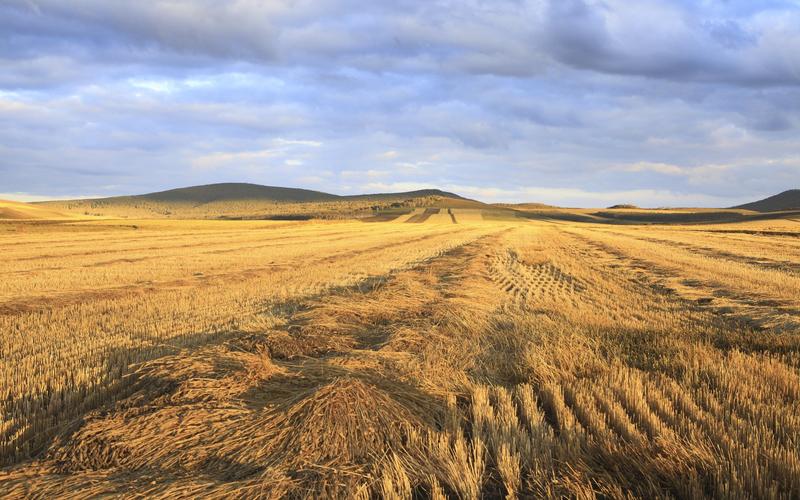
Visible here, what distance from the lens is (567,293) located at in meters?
13.6

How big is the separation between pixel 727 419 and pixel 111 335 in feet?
30.2

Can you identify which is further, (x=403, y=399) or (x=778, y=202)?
(x=778, y=202)

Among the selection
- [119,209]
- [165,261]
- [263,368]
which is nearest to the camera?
[263,368]

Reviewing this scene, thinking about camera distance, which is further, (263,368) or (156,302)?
(156,302)

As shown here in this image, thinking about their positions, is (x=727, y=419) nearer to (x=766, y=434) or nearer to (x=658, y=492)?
(x=766, y=434)

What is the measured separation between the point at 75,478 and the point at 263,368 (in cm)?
238

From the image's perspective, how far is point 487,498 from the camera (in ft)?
11.7

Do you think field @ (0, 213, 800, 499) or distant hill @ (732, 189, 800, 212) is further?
distant hill @ (732, 189, 800, 212)

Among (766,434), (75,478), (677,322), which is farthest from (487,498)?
(677,322)

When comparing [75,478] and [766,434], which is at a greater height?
[766,434]

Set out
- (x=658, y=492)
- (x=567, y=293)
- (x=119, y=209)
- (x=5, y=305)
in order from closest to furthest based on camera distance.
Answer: (x=658, y=492) < (x=5, y=305) < (x=567, y=293) < (x=119, y=209)

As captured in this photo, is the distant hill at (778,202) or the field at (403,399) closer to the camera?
the field at (403,399)

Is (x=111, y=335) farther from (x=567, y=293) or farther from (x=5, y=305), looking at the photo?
(x=567, y=293)

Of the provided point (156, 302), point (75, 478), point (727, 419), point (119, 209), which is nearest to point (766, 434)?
point (727, 419)
